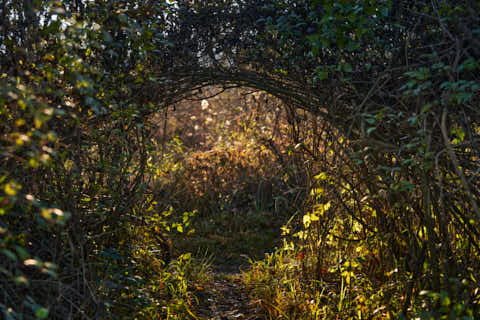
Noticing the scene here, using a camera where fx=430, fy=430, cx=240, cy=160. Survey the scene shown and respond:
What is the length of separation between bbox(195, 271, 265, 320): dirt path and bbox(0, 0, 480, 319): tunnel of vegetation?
0.24 metres

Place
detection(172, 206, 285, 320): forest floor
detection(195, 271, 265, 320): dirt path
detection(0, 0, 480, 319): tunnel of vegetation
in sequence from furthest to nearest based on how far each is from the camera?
detection(172, 206, 285, 320): forest floor → detection(195, 271, 265, 320): dirt path → detection(0, 0, 480, 319): tunnel of vegetation

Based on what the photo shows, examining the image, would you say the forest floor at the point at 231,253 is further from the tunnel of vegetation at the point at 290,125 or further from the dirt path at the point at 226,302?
the tunnel of vegetation at the point at 290,125

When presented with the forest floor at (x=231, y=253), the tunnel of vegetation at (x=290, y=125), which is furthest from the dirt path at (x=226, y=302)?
the tunnel of vegetation at (x=290, y=125)

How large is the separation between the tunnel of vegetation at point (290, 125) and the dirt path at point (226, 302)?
0.24m

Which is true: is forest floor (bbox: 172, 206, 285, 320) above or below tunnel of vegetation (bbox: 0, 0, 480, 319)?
below

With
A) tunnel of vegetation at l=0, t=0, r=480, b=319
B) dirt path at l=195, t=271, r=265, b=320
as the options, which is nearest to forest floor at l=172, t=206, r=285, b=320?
dirt path at l=195, t=271, r=265, b=320

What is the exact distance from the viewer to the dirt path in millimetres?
3678

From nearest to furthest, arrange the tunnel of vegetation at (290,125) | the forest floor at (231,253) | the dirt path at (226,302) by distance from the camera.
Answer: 1. the tunnel of vegetation at (290,125)
2. the dirt path at (226,302)
3. the forest floor at (231,253)

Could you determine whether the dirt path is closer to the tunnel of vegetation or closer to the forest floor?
the forest floor

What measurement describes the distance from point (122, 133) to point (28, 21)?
925mm

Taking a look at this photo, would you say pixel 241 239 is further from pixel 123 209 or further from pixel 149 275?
pixel 123 209

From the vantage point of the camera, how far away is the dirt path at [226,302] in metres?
3.68

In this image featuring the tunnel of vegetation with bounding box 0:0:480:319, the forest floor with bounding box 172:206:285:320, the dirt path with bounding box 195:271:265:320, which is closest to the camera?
the tunnel of vegetation with bounding box 0:0:480:319

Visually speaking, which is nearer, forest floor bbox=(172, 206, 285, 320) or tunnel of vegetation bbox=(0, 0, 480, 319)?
tunnel of vegetation bbox=(0, 0, 480, 319)
